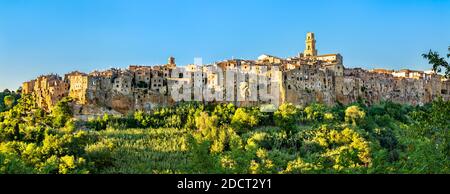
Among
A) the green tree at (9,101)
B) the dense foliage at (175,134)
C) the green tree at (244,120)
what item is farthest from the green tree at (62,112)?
the green tree at (244,120)

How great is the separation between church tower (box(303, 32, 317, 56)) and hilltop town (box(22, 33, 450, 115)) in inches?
69.1

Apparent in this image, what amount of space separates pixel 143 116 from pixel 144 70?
3.12m

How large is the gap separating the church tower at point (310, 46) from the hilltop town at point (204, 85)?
176 cm

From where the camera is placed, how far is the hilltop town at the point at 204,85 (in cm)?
1780

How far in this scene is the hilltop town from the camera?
17797mm

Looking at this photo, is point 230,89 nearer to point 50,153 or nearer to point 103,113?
point 103,113

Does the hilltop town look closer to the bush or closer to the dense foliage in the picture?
the dense foliage

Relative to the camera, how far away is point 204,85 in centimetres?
1933

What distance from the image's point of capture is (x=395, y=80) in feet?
77.7

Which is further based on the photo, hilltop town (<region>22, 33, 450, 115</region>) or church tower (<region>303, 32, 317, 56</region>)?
church tower (<region>303, 32, 317, 56</region>)

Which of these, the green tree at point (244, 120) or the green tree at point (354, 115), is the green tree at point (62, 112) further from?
the green tree at point (354, 115)

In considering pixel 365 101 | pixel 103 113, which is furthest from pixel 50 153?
pixel 365 101

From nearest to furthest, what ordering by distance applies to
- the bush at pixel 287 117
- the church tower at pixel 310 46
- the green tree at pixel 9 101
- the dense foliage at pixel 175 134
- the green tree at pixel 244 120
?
the dense foliage at pixel 175 134 → the green tree at pixel 244 120 → the bush at pixel 287 117 → the green tree at pixel 9 101 → the church tower at pixel 310 46

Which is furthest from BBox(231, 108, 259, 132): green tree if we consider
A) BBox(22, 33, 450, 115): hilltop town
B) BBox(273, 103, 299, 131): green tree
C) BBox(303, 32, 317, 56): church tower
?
BBox(303, 32, 317, 56): church tower
